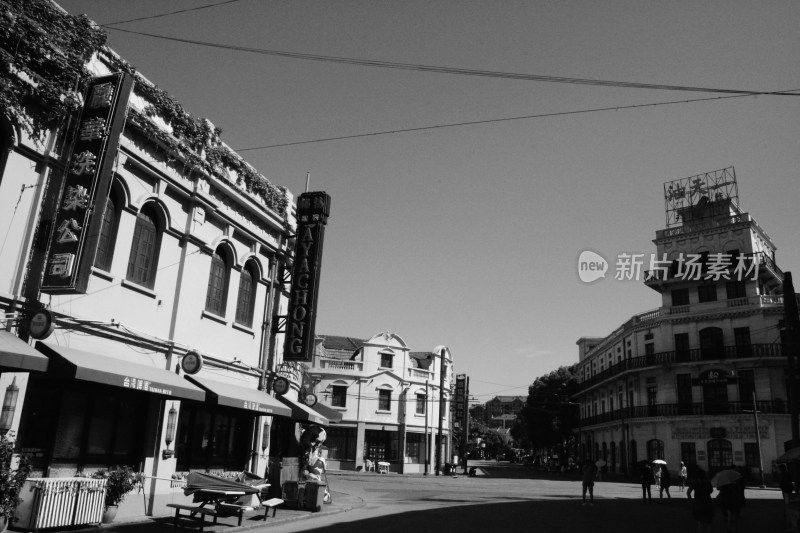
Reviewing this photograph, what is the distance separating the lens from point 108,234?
43.9ft

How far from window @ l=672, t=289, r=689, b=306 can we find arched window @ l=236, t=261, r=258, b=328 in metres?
40.1

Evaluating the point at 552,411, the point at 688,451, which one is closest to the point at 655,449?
the point at 688,451

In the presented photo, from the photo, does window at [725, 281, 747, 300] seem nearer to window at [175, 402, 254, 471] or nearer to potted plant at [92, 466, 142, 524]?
window at [175, 402, 254, 471]

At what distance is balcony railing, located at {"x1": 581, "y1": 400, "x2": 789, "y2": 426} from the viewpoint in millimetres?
41562

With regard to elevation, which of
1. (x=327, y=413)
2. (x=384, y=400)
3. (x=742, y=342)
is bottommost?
(x=327, y=413)

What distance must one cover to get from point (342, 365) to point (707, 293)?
30.1m

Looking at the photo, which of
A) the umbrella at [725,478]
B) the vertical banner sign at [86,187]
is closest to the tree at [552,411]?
the umbrella at [725,478]

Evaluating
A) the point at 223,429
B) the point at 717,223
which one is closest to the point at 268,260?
the point at 223,429

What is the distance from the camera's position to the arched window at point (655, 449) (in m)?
45.8

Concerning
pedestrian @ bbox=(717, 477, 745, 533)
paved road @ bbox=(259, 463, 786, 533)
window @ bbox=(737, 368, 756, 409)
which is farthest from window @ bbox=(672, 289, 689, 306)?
pedestrian @ bbox=(717, 477, 745, 533)

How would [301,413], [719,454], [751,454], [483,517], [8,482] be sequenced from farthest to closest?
1. [719,454]
2. [751,454]
3. [301,413]
4. [483,517]
5. [8,482]

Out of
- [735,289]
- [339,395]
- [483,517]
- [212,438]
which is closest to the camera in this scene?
[212,438]

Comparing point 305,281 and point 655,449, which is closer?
point 305,281

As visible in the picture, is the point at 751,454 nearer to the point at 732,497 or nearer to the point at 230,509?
the point at 732,497
